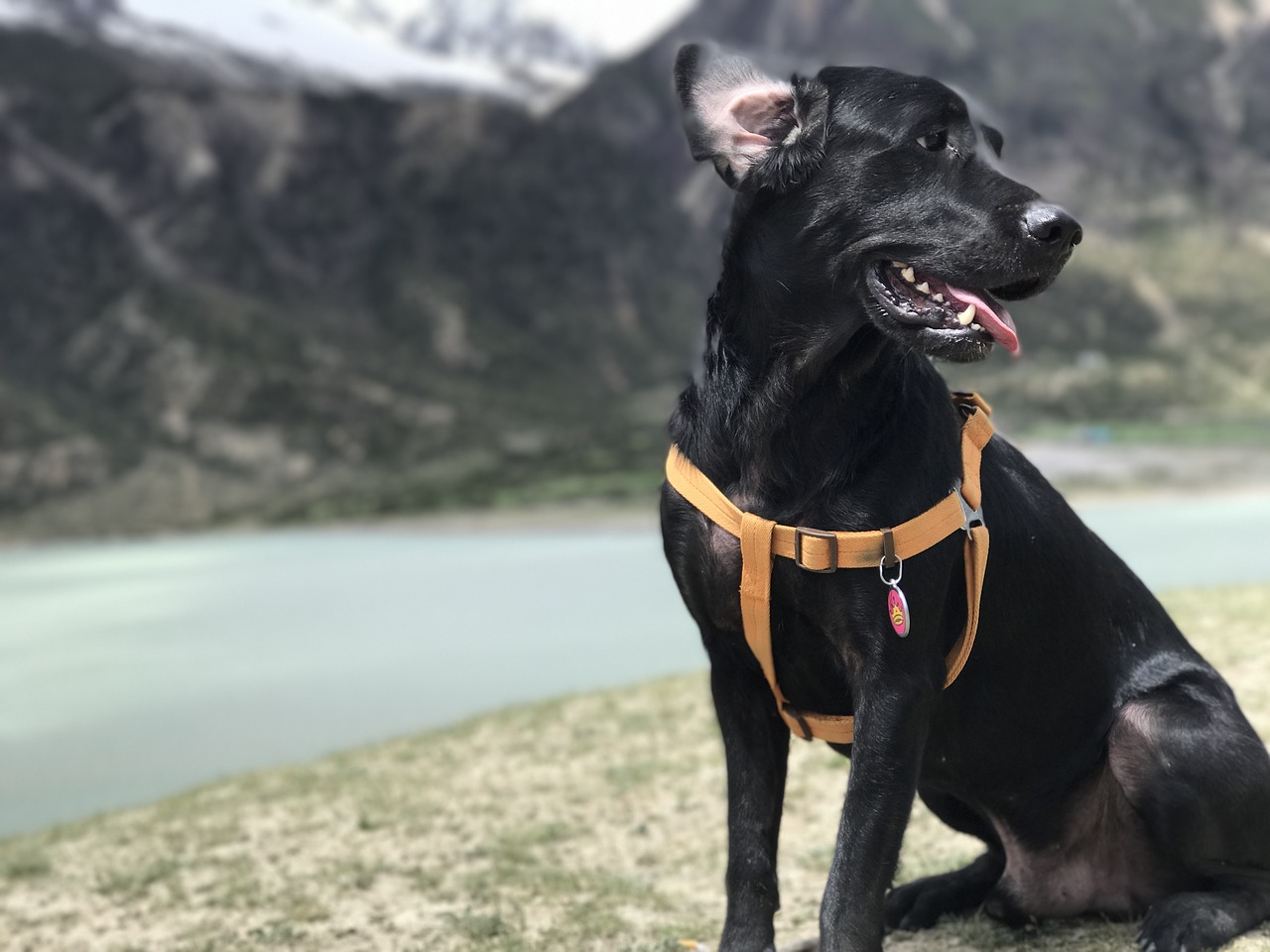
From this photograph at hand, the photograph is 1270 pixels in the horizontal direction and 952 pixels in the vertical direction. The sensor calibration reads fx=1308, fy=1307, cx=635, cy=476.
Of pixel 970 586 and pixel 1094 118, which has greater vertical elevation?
Result: pixel 1094 118

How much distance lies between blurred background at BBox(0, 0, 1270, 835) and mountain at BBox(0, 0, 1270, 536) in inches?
15.8

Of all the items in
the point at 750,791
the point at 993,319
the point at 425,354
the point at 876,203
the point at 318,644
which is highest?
the point at 425,354

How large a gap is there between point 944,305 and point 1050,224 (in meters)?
0.29

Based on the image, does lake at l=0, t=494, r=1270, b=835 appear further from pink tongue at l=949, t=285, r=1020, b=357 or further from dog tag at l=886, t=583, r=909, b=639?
pink tongue at l=949, t=285, r=1020, b=357

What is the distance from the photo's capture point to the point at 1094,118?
157m

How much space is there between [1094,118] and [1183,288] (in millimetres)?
36573

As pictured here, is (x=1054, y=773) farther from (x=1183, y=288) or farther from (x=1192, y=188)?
(x=1192, y=188)

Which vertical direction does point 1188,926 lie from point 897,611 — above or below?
below

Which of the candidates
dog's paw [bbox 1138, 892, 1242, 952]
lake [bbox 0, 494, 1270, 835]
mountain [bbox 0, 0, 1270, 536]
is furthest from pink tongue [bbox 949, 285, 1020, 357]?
mountain [bbox 0, 0, 1270, 536]

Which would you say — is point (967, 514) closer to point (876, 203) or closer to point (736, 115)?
point (876, 203)

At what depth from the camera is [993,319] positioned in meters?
2.93

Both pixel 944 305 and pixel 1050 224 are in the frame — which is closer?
pixel 1050 224

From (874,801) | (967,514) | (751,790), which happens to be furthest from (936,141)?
(751,790)

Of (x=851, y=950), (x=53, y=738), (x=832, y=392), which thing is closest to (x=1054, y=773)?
(x=851, y=950)
